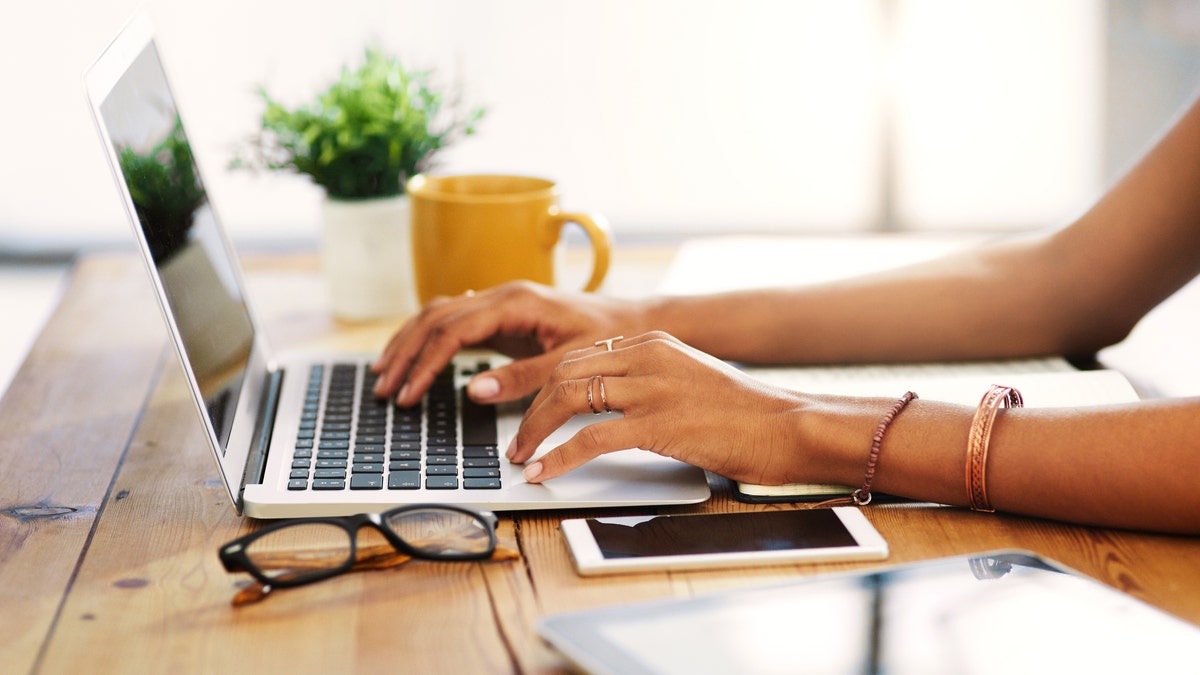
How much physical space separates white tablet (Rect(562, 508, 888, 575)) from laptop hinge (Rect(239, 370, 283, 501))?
0.76 feet

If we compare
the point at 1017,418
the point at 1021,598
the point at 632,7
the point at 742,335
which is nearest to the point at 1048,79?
the point at 632,7

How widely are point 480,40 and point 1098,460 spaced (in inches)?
73.2

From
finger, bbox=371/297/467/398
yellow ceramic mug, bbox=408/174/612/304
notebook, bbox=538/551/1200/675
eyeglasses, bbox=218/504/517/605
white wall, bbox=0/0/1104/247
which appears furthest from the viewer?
white wall, bbox=0/0/1104/247

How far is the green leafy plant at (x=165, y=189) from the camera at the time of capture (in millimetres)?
762

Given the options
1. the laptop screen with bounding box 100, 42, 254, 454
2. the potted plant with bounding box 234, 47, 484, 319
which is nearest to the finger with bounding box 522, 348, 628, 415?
the laptop screen with bounding box 100, 42, 254, 454

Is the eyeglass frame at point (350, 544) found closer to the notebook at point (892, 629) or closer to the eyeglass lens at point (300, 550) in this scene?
the eyeglass lens at point (300, 550)

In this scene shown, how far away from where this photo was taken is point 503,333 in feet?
3.34

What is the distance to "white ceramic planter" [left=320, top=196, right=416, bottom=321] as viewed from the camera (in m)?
1.23

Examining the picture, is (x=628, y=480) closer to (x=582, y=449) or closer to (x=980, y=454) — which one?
(x=582, y=449)

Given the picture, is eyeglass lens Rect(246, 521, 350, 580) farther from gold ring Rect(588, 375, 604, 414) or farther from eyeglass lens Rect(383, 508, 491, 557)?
gold ring Rect(588, 375, 604, 414)

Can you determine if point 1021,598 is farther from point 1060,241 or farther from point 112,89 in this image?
point 112,89

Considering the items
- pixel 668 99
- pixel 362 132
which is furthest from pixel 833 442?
pixel 668 99

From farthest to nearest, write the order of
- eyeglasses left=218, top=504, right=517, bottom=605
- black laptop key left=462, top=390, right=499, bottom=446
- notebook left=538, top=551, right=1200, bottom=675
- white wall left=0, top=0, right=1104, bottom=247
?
white wall left=0, top=0, right=1104, bottom=247
black laptop key left=462, top=390, right=499, bottom=446
eyeglasses left=218, top=504, right=517, bottom=605
notebook left=538, top=551, right=1200, bottom=675

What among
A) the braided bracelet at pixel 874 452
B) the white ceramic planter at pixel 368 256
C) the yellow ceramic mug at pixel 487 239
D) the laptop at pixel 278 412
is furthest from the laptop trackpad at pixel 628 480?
the white ceramic planter at pixel 368 256
